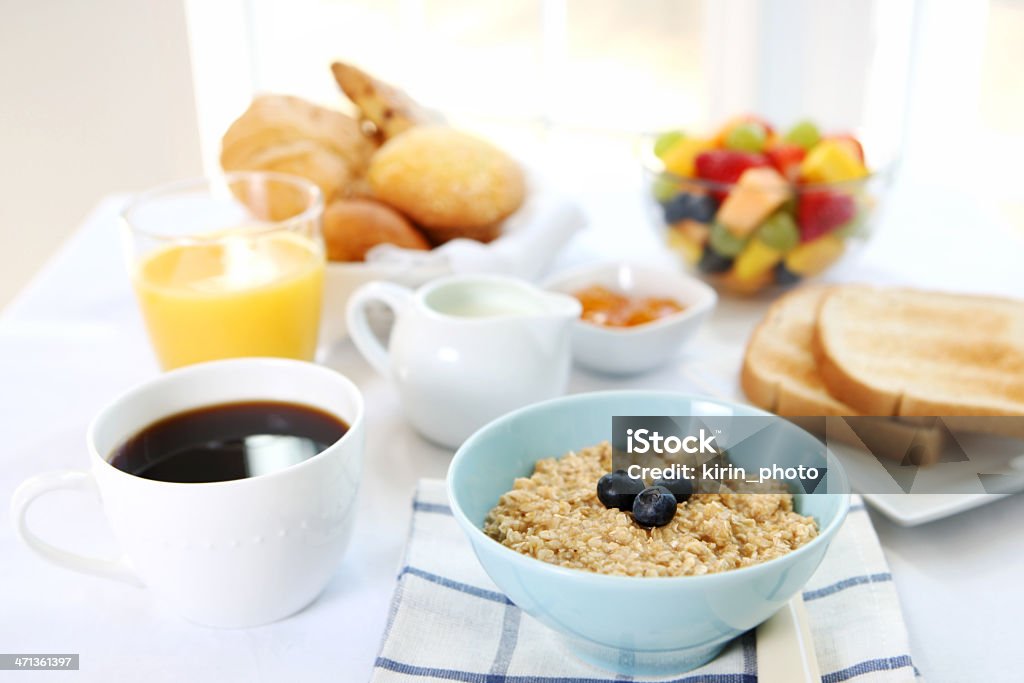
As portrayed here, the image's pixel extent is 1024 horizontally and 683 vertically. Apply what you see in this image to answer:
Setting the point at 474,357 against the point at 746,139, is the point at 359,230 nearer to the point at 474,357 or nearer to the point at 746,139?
the point at 474,357

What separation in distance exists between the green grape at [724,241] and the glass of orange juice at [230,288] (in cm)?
48

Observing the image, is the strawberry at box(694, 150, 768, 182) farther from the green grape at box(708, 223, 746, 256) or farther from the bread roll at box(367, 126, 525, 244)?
the bread roll at box(367, 126, 525, 244)

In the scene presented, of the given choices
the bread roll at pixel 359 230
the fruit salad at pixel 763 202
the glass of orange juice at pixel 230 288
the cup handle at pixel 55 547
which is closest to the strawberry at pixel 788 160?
the fruit salad at pixel 763 202

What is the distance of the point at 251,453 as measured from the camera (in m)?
0.74

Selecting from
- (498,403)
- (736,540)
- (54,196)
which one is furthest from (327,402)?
(54,196)

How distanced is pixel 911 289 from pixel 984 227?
37 centimetres

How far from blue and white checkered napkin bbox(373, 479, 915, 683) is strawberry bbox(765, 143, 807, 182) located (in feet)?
1.85

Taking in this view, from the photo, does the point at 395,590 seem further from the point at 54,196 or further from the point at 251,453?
the point at 54,196

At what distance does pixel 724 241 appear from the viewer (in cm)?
120

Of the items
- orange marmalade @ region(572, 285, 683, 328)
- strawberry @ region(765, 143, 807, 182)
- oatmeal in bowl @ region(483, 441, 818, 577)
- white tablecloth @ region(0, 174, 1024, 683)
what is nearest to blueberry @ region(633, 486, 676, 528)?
oatmeal in bowl @ region(483, 441, 818, 577)

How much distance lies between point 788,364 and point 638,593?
520 mm

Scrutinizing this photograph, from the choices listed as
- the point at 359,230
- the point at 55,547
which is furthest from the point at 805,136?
the point at 55,547

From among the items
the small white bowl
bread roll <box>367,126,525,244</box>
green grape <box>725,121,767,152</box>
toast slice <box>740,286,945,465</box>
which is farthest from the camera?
green grape <box>725,121,767,152</box>

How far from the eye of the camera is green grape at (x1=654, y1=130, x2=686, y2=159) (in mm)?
1307
